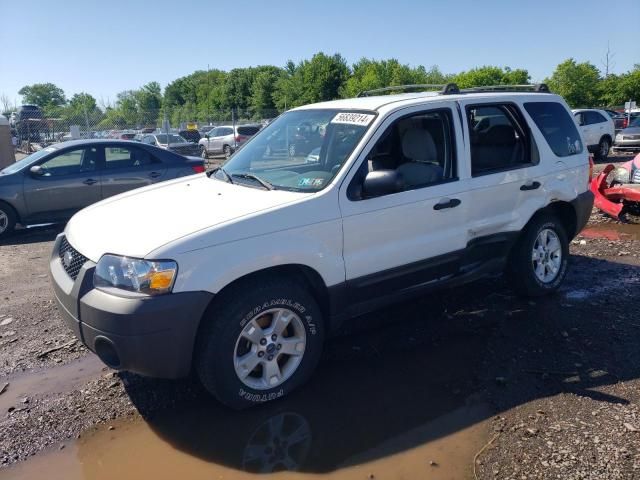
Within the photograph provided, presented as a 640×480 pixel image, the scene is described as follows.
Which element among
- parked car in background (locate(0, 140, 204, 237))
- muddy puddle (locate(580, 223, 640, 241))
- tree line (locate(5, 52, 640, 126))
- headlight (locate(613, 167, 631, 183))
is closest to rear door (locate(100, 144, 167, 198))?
parked car in background (locate(0, 140, 204, 237))

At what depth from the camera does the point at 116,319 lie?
3121mm

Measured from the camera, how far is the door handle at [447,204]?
4.25 metres

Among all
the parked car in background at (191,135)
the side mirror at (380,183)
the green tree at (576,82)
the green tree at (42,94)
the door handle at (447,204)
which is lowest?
the door handle at (447,204)

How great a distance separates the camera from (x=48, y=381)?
4078 millimetres

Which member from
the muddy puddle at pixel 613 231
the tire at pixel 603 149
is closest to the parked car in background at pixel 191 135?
the tire at pixel 603 149

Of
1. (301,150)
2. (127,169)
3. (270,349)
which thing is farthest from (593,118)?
(270,349)

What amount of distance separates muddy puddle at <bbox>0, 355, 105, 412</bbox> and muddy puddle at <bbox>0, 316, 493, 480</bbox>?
43 centimetres

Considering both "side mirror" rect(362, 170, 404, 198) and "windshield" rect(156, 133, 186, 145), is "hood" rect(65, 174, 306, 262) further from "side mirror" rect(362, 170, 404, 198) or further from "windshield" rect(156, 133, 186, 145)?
"windshield" rect(156, 133, 186, 145)

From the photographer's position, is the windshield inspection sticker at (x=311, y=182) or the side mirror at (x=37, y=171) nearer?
the windshield inspection sticker at (x=311, y=182)

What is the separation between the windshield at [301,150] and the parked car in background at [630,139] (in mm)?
19432

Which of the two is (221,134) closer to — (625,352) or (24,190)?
(24,190)

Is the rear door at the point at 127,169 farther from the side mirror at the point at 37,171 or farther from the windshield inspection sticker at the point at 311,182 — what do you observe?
the windshield inspection sticker at the point at 311,182

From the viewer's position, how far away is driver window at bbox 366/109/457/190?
4.37 metres

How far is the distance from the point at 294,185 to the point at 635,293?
385 cm
